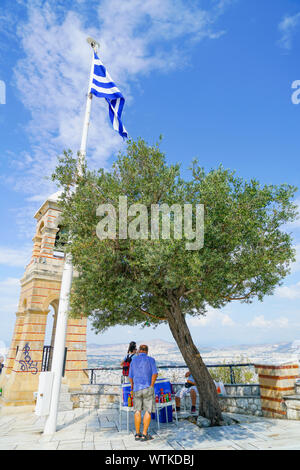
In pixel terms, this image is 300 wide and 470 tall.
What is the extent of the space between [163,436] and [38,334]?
30.2 ft

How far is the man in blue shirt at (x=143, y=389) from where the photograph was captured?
22.6ft

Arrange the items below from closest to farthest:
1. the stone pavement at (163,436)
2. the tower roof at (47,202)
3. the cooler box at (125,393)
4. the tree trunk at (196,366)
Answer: the stone pavement at (163,436) < the cooler box at (125,393) < the tree trunk at (196,366) < the tower roof at (47,202)

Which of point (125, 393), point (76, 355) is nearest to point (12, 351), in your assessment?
point (76, 355)

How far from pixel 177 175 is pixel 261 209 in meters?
2.59

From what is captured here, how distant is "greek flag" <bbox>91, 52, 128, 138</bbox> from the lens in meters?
11.9

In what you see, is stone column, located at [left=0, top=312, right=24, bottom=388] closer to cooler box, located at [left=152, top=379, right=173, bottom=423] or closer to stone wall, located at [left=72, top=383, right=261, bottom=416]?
stone wall, located at [left=72, top=383, right=261, bottom=416]

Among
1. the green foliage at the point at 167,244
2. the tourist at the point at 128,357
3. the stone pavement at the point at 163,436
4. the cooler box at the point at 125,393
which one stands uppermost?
the green foliage at the point at 167,244

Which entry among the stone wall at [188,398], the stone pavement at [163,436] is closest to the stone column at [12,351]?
the stone wall at [188,398]

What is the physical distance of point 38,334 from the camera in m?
14.2

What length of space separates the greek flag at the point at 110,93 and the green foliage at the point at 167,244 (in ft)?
14.3

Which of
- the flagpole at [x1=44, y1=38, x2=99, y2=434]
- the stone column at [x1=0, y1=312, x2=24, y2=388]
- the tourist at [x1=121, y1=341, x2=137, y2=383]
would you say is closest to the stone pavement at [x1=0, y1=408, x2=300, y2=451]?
the flagpole at [x1=44, y1=38, x2=99, y2=434]

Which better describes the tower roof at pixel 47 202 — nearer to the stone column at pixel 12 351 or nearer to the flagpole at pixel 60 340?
the stone column at pixel 12 351

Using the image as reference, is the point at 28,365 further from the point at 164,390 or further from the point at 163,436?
the point at 163,436
